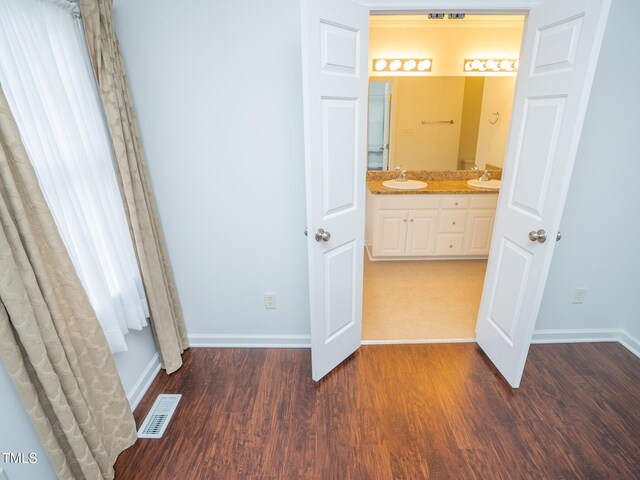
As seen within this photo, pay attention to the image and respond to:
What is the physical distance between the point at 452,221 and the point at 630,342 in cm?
168

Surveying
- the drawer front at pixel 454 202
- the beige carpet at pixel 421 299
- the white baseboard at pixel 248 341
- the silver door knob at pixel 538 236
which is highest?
the silver door knob at pixel 538 236

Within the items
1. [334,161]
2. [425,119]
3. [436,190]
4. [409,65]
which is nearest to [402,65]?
[409,65]

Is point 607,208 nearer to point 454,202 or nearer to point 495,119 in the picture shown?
point 454,202

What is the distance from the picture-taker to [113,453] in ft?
4.92

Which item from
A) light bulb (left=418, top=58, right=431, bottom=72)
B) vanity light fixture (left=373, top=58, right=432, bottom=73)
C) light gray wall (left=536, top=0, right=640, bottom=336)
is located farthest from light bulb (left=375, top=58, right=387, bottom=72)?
light gray wall (left=536, top=0, right=640, bottom=336)

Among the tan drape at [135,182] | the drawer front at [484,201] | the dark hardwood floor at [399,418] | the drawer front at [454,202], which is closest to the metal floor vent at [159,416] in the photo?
the dark hardwood floor at [399,418]

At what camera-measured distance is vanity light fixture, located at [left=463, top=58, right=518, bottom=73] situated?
3.25 metres

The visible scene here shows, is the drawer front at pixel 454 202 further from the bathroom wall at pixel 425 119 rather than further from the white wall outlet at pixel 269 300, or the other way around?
the white wall outlet at pixel 269 300

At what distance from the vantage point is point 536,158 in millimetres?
1626

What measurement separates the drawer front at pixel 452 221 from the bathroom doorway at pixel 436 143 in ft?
0.04

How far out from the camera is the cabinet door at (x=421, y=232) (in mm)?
3395

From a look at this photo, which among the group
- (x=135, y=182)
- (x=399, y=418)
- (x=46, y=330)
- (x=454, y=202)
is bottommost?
(x=399, y=418)

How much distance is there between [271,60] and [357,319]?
5.42 ft

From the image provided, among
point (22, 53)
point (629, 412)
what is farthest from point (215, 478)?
point (629, 412)
